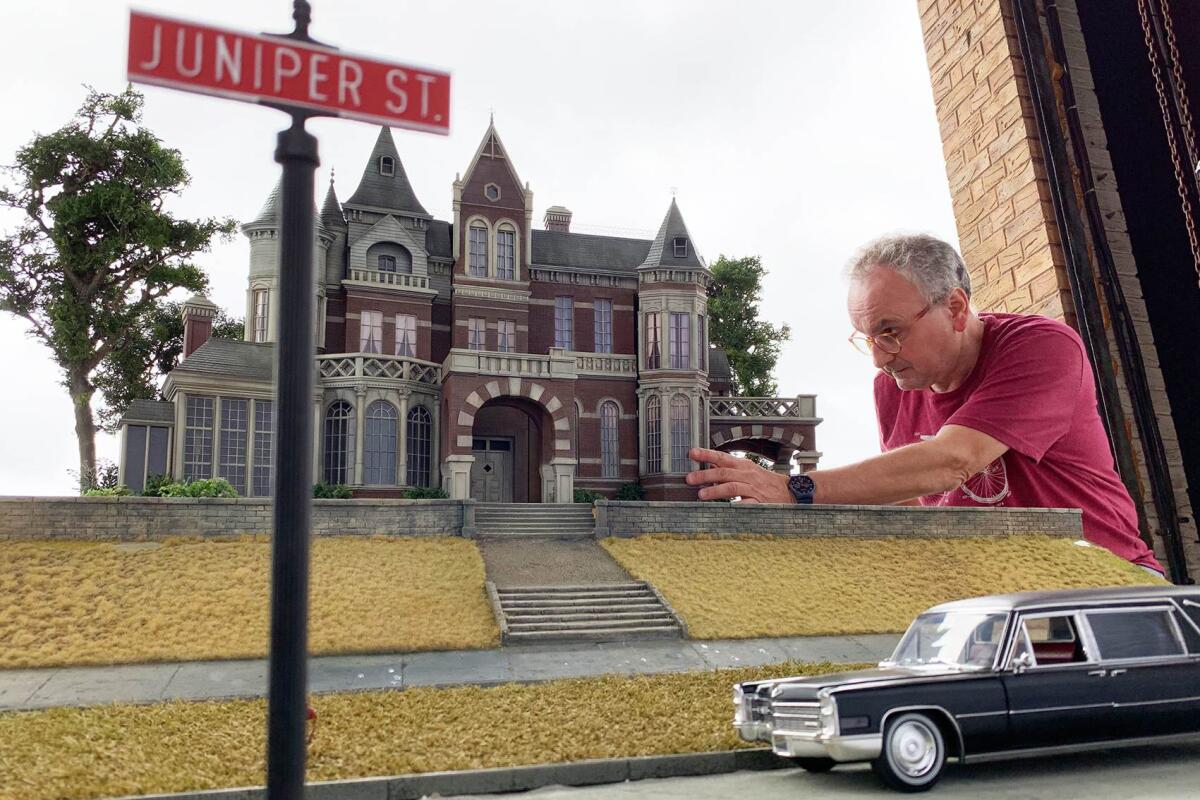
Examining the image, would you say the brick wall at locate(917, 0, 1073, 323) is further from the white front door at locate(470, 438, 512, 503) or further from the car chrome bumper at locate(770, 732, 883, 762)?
the white front door at locate(470, 438, 512, 503)

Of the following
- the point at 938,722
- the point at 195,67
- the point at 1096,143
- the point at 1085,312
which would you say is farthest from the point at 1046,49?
the point at 938,722

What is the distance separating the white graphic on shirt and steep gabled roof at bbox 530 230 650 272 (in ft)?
105

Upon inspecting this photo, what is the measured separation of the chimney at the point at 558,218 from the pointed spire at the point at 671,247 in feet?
18.6

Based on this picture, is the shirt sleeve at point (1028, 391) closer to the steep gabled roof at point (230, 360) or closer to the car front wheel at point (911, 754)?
the car front wheel at point (911, 754)

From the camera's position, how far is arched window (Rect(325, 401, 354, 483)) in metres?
29.1

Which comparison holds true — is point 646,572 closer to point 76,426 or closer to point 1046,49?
point 1046,49

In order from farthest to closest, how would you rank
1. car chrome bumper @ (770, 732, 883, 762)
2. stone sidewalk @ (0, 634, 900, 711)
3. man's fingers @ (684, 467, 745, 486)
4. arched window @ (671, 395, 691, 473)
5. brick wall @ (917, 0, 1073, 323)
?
arched window @ (671, 395, 691, 473), stone sidewalk @ (0, 634, 900, 711), car chrome bumper @ (770, 732, 883, 762), brick wall @ (917, 0, 1073, 323), man's fingers @ (684, 467, 745, 486)

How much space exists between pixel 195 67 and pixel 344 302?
3168cm

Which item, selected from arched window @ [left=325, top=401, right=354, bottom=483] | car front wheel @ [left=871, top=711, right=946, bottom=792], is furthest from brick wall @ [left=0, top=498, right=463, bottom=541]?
car front wheel @ [left=871, top=711, right=946, bottom=792]

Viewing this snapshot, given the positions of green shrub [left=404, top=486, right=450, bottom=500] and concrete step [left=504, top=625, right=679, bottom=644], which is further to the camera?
green shrub [left=404, top=486, right=450, bottom=500]

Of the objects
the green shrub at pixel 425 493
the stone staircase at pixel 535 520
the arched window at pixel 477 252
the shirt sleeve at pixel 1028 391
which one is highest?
the arched window at pixel 477 252

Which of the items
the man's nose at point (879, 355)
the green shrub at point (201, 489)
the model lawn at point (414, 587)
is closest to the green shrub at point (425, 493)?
the green shrub at point (201, 489)

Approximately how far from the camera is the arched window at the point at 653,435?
33.2 metres

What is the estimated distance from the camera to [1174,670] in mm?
7410
